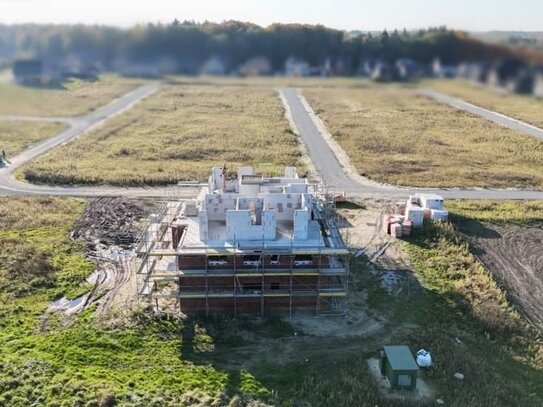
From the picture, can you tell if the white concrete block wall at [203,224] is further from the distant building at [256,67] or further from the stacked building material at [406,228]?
the stacked building material at [406,228]

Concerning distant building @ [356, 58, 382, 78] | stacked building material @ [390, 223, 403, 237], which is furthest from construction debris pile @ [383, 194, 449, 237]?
distant building @ [356, 58, 382, 78]

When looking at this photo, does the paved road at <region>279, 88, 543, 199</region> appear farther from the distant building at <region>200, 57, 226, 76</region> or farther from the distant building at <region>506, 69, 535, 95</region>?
the distant building at <region>506, 69, 535, 95</region>

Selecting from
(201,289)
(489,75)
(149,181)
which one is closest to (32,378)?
(201,289)

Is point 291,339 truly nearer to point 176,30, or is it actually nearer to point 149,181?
point 176,30

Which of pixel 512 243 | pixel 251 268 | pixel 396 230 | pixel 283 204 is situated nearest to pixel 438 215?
pixel 396 230

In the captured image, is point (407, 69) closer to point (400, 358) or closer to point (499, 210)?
point (400, 358)

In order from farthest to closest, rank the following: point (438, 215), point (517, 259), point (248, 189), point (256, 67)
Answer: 1. point (438, 215)
2. point (517, 259)
3. point (248, 189)
4. point (256, 67)
